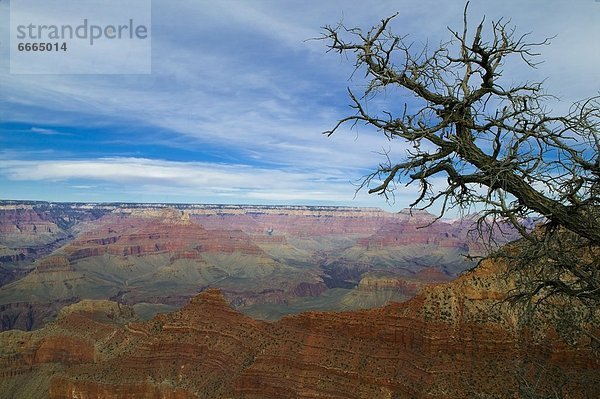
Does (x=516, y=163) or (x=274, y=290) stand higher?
(x=516, y=163)

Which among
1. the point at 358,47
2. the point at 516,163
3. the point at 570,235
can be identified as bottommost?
the point at 570,235

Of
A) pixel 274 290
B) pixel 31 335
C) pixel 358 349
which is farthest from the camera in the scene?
pixel 274 290

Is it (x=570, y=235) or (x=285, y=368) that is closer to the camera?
(x=570, y=235)

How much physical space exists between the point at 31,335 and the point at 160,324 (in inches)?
1477

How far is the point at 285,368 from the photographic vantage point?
1768 inches

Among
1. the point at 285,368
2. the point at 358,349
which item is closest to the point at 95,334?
the point at 285,368

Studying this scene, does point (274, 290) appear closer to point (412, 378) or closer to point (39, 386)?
point (39, 386)

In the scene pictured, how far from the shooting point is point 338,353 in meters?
44.3

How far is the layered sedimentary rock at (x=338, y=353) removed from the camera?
37219mm

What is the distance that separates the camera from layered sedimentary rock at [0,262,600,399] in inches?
1465

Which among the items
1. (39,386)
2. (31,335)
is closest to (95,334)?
(39,386)

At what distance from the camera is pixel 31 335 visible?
259 ft

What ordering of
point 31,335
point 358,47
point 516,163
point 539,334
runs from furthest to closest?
1. point 31,335
2. point 539,334
3. point 358,47
4. point 516,163

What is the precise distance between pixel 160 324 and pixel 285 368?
2207cm
